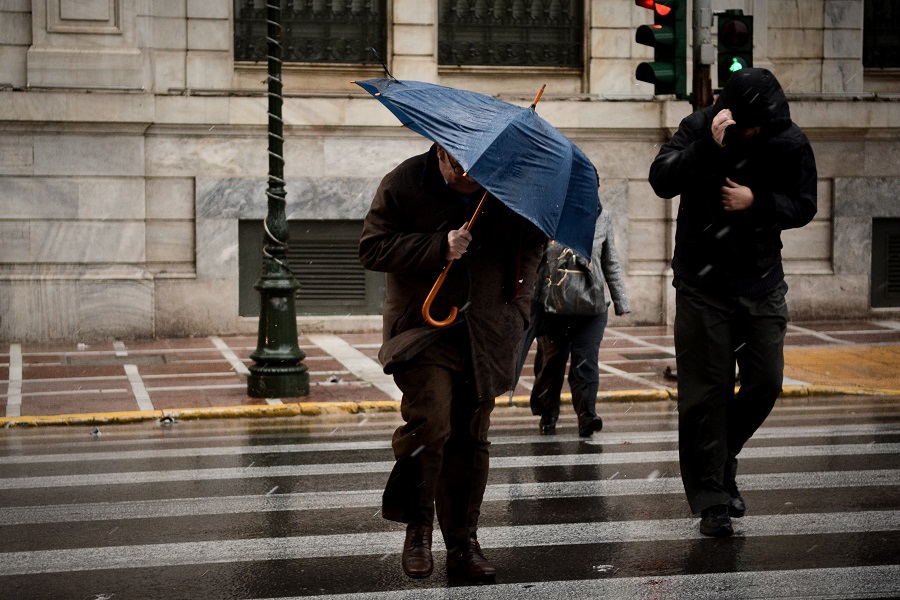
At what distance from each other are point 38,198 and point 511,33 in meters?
6.49

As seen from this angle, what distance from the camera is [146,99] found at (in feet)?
50.1

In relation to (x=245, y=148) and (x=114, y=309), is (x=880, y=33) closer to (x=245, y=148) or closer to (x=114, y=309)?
(x=245, y=148)

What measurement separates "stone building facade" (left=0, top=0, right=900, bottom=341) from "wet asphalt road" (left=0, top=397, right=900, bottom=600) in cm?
591

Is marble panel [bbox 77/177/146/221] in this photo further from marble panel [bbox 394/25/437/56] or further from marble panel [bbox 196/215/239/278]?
marble panel [bbox 394/25/437/56]

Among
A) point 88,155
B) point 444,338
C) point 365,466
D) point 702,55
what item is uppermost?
point 702,55

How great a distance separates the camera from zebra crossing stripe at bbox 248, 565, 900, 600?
16.5ft

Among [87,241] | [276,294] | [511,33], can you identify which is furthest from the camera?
[511,33]

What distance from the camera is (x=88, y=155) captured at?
1530 centimetres

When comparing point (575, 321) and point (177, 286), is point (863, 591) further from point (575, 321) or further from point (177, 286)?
point (177, 286)

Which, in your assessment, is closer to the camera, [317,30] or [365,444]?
[365,444]

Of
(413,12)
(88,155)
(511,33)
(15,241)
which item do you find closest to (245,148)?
(88,155)

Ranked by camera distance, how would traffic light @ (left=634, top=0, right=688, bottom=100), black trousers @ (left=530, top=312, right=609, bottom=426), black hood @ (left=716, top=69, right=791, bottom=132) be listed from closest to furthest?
black hood @ (left=716, top=69, right=791, bottom=132) < black trousers @ (left=530, top=312, right=609, bottom=426) < traffic light @ (left=634, top=0, right=688, bottom=100)

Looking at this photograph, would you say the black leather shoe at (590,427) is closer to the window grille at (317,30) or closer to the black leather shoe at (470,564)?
the black leather shoe at (470,564)

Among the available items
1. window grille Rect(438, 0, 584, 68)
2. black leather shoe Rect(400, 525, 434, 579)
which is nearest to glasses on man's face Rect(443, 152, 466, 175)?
black leather shoe Rect(400, 525, 434, 579)
